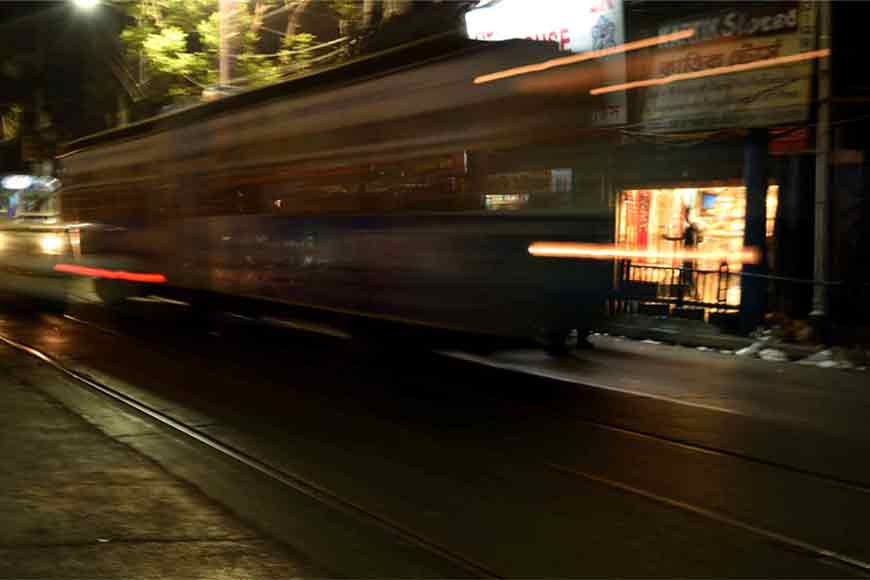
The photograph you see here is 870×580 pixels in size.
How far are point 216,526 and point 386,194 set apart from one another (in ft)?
18.5

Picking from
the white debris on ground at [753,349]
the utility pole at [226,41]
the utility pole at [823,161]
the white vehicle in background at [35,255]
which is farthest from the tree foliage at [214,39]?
the white debris on ground at [753,349]

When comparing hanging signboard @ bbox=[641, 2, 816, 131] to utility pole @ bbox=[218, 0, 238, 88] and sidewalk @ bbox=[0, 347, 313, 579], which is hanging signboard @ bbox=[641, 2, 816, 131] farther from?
sidewalk @ bbox=[0, 347, 313, 579]

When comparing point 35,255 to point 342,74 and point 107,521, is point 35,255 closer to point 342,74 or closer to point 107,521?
point 342,74

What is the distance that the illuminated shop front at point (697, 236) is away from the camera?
15891mm

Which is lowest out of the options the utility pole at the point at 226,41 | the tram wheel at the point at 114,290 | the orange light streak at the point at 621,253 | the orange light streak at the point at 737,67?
the tram wheel at the point at 114,290

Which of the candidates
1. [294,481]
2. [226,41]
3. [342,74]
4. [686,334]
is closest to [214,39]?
[226,41]

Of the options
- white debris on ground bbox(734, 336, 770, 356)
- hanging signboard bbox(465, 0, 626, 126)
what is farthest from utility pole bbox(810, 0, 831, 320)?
hanging signboard bbox(465, 0, 626, 126)

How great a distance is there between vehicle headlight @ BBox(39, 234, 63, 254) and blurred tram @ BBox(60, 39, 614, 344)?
5.54 metres

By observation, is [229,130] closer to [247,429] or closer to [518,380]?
[518,380]

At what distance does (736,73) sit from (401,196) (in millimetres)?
6796

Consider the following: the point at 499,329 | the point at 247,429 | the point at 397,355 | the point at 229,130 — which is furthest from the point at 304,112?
the point at 247,429

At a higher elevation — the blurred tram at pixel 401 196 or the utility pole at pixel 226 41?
the utility pole at pixel 226 41

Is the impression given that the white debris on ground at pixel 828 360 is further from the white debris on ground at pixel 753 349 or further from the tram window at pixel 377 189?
the tram window at pixel 377 189

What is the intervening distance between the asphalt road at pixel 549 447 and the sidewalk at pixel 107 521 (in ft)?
1.27
